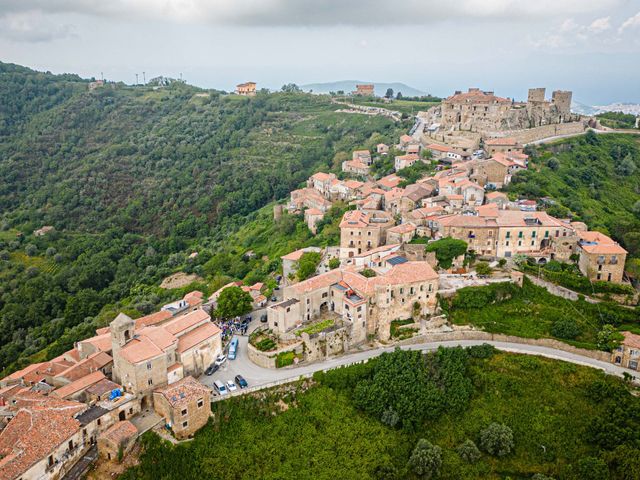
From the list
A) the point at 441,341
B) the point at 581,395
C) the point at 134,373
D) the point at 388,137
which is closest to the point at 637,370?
the point at 581,395

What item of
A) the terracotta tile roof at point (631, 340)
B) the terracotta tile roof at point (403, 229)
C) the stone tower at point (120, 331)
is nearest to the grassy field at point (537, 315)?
the terracotta tile roof at point (631, 340)

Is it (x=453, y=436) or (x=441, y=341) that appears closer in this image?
(x=453, y=436)

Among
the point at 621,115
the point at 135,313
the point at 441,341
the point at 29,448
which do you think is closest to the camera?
the point at 29,448

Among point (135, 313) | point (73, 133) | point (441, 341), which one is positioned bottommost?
point (135, 313)

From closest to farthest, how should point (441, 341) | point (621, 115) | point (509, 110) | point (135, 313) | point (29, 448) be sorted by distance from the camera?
point (29, 448), point (441, 341), point (135, 313), point (509, 110), point (621, 115)

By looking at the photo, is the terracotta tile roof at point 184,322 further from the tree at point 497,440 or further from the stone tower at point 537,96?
the stone tower at point 537,96

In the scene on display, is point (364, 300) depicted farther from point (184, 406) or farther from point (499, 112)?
point (499, 112)

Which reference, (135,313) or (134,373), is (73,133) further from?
(134,373)
